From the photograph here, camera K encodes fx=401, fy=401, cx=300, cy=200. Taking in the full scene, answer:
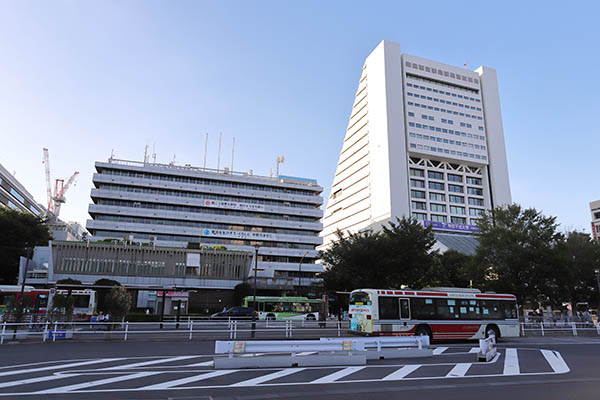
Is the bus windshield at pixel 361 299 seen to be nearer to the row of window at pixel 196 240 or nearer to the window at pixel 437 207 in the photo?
the row of window at pixel 196 240

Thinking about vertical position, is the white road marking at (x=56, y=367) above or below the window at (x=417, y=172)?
below

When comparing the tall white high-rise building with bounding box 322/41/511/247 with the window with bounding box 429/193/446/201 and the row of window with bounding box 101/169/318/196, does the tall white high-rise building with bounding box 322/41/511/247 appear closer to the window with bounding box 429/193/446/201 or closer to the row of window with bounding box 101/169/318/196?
the window with bounding box 429/193/446/201

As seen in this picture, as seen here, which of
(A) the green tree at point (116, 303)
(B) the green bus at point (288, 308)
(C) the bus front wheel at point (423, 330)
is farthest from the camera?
(B) the green bus at point (288, 308)

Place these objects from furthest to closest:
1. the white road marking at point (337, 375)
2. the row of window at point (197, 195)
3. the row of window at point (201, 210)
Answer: the row of window at point (197, 195) → the row of window at point (201, 210) → the white road marking at point (337, 375)

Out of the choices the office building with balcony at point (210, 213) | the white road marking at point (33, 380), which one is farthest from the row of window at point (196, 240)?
the white road marking at point (33, 380)

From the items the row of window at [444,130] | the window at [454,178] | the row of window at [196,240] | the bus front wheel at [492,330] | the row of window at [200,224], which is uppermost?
the row of window at [444,130]

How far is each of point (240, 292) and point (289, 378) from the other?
54182mm

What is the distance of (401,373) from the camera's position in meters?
11.1

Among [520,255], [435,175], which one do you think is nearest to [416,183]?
[435,175]

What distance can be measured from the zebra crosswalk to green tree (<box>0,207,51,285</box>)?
49.5 metres

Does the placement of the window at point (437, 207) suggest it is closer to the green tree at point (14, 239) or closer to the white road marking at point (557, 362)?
the green tree at point (14, 239)

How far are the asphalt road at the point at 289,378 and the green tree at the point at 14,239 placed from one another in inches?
1897

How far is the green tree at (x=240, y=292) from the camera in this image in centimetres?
6272

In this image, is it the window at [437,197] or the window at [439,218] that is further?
the window at [437,197]
